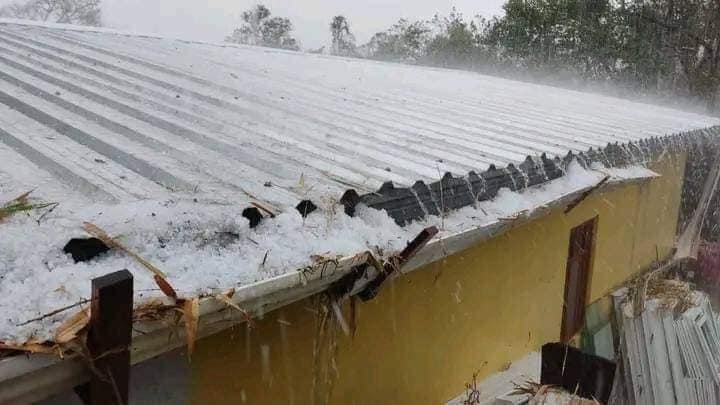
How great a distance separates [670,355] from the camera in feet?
19.0

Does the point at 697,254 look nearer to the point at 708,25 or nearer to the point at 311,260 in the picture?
the point at 311,260

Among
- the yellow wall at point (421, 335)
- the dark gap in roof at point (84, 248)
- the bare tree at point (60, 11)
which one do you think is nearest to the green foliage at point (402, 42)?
the bare tree at point (60, 11)

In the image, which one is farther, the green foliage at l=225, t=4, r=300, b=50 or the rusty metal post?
the green foliage at l=225, t=4, r=300, b=50

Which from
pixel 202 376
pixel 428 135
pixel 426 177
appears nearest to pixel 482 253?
Result: pixel 428 135

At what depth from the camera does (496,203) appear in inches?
Result: 121

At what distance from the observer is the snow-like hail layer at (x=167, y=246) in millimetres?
1395

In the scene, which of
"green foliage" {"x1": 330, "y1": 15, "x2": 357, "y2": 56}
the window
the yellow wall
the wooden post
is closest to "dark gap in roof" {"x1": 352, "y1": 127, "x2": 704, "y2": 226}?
the yellow wall

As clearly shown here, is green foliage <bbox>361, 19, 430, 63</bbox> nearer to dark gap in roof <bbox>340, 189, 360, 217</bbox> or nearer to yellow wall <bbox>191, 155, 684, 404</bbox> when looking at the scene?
yellow wall <bbox>191, 155, 684, 404</bbox>

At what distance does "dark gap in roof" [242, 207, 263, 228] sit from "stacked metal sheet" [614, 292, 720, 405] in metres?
4.84

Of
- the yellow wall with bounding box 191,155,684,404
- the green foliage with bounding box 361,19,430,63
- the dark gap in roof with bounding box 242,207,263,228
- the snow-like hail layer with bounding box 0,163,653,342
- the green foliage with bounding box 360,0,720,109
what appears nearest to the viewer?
the snow-like hail layer with bounding box 0,163,653,342

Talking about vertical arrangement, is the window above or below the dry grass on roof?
below

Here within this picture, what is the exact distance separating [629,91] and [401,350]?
19254mm

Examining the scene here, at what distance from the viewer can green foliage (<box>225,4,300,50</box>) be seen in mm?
30312

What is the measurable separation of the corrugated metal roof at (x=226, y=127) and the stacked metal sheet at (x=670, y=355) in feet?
6.34
